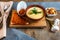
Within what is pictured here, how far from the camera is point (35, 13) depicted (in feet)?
3.64

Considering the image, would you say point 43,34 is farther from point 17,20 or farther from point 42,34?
point 17,20

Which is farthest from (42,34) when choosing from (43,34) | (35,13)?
(35,13)

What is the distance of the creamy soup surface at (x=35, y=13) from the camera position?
3.58 feet

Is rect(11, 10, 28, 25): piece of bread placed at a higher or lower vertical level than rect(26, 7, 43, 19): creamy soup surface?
lower

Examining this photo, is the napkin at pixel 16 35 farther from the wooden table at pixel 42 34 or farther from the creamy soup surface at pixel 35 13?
the creamy soup surface at pixel 35 13

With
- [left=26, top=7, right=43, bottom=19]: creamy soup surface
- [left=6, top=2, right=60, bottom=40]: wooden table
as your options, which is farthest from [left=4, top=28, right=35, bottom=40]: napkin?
[left=26, top=7, right=43, bottom=19]: creamy soup surface

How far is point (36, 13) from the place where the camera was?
1108 millimetres

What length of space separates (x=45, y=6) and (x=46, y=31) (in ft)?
0.84

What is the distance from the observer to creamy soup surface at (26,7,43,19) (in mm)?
1090

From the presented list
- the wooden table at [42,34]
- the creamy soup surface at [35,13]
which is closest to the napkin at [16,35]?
the wooden table at [42,34]

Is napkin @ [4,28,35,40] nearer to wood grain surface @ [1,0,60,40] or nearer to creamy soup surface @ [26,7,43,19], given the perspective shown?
wood grain surface @ [1,0,60,40]

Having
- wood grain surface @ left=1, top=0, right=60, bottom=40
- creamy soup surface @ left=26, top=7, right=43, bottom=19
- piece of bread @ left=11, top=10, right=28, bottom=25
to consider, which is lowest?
wood grain surface @ left=1, top=0, right=60, bottom=40

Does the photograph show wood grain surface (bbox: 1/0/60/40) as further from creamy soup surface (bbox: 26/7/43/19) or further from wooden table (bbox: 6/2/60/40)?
creamy soup surface (bbox: 26/7/43/19)

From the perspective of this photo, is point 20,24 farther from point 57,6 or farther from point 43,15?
point 57,6
